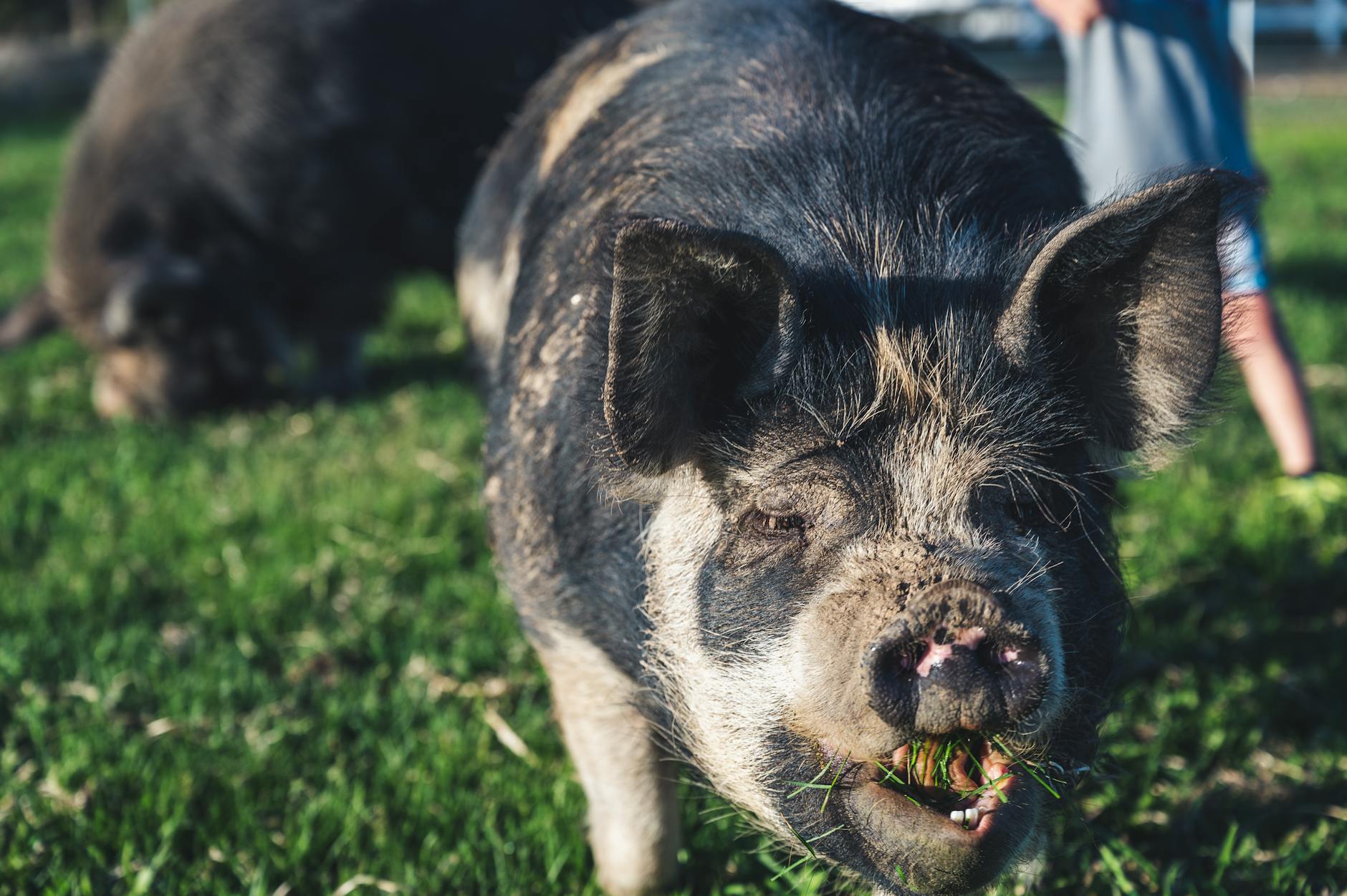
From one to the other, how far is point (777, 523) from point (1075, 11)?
108 inches

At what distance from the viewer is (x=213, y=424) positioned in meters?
6.55

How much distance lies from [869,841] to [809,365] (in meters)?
0.82

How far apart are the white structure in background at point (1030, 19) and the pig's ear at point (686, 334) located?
2309 centimetres

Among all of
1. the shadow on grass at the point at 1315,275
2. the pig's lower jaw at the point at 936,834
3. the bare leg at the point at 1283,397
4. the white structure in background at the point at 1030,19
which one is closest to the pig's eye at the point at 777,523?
the pig's lower jaw at the point at 936,834

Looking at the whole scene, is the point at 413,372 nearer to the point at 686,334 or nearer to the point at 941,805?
the point at 686,334

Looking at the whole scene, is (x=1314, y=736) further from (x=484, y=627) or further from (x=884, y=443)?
(x=484, y=627)

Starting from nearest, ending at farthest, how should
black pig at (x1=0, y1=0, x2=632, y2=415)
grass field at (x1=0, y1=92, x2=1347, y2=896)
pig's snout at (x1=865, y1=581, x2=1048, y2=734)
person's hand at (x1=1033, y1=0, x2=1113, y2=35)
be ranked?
pig's snout at (x1=865, y1=581, x2=1048, y2=734), grass field at (x1=0, y1=92, x2=1347, y2=896), person's hand at (x1=1033, y1=0, x2=1113, y2=35), black pig at (x1=0, y1=0, x2=632, y2=415)

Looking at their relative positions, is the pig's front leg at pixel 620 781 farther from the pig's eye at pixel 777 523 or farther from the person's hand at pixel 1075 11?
the person's hand at pixel 1075 11

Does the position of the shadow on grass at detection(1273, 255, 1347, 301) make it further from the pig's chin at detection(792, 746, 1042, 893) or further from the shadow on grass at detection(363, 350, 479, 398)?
the pig's chin at detection(792, 746, 1042, 893)

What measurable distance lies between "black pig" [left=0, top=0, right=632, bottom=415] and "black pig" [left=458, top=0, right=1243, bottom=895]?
354 cm

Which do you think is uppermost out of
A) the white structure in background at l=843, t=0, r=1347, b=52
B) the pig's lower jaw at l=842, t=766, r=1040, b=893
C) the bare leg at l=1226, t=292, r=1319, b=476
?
the pig's lower jaw at l=842, t=766, r=1040, b=893

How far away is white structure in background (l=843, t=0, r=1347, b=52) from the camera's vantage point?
24.8m

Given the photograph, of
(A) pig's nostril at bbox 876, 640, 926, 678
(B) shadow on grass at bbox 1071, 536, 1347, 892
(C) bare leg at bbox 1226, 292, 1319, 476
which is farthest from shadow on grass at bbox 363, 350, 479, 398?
(A) pig's nostril at bbox 876, 640, 926, 678

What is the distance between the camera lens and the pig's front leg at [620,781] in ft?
10.0
